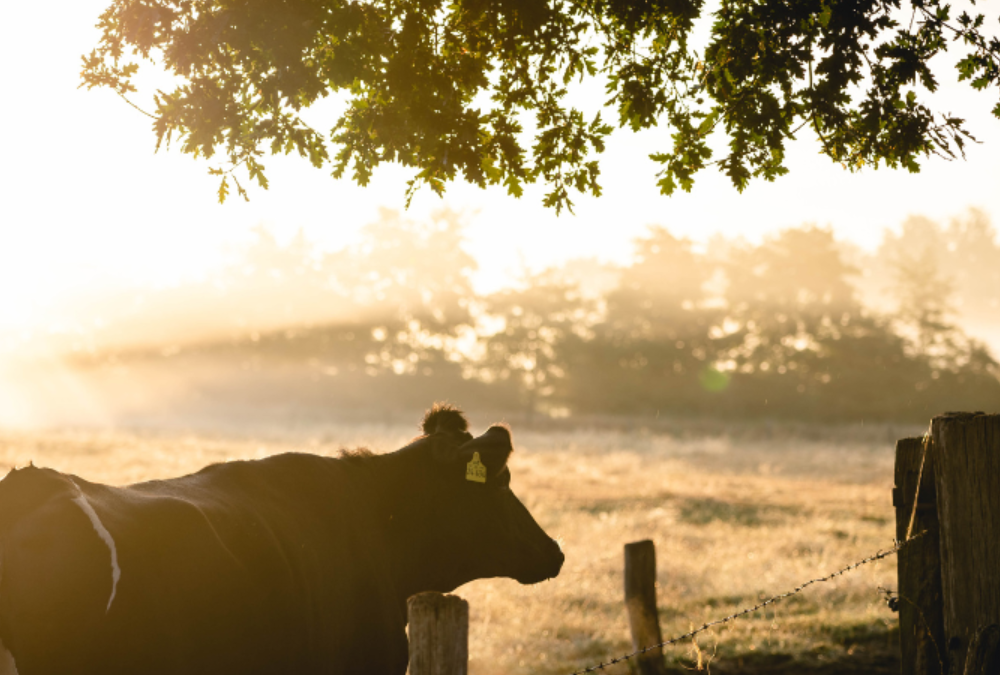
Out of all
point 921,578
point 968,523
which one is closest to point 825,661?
point 921,578

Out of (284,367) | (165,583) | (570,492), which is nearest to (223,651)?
(165,583)

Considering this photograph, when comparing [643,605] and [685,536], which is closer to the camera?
[643,605]

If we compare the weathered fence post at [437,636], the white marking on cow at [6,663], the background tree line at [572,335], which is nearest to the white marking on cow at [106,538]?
the white marking on cow at [6,663]

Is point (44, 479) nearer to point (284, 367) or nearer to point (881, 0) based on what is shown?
point (881, 0)

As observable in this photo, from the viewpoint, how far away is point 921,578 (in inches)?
179

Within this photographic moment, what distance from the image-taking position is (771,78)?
5.95m

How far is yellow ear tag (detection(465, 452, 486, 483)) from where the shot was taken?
585 cm

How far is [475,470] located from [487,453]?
0.45 ft

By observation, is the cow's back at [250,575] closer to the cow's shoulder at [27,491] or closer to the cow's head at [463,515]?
the cow's shoulder at [27,491]

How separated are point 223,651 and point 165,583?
17.4 inches

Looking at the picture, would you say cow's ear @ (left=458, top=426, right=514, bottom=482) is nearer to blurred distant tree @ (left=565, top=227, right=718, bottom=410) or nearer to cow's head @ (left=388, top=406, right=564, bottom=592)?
cow's head @ (left=388, top=406, right=564, bottom=592)

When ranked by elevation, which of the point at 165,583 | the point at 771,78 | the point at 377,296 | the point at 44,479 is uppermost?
the point at 377,296

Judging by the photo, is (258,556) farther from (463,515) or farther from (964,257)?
(964,257)

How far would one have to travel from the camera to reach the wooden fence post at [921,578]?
446cm
